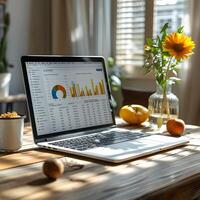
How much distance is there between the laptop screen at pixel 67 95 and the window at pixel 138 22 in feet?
4.86

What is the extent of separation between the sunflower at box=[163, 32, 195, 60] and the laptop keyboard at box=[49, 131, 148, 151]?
337 mm

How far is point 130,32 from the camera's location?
320cm

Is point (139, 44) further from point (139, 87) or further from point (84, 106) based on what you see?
point (84, 106)

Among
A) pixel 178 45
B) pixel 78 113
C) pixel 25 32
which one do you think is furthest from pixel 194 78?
pixel 25 32

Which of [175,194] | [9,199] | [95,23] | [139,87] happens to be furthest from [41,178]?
[95,23]

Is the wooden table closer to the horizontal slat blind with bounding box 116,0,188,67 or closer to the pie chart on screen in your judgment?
the pie chart on screen

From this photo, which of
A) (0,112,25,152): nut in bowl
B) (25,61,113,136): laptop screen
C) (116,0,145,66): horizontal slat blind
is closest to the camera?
(0,112,25,152): nut in bowl

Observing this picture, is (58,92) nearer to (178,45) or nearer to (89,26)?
(178,45)

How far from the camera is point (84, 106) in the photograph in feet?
4.92

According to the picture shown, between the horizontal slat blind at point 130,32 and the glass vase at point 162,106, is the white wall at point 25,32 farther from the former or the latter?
the glass vase at point 162,106

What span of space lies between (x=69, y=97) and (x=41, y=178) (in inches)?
21.2

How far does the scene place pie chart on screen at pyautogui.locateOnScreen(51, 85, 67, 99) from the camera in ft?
4.59

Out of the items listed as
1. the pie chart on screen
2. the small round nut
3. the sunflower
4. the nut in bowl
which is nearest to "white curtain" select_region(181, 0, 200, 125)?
the sunflower

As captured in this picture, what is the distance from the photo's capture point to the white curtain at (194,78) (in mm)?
2605
